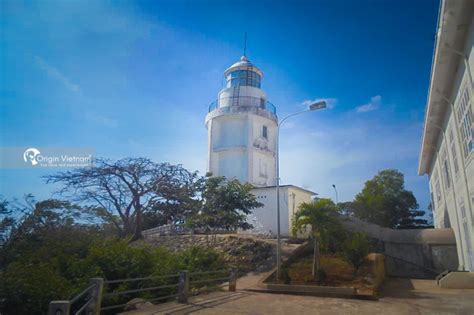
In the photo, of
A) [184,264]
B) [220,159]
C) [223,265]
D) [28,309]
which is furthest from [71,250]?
[220,159]

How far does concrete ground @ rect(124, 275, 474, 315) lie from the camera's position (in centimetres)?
800

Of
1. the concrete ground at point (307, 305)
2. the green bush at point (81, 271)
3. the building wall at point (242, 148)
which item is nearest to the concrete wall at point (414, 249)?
the concrete ground at point (307, 305)

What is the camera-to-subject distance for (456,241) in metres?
17.3

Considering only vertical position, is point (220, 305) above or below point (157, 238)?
below

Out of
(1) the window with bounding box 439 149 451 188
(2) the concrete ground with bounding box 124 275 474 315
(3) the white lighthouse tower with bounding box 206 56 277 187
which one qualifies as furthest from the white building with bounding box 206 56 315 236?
(2) the concrete ground with bounding box 124 275 474 315

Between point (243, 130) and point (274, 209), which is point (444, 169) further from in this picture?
point (243, 130)

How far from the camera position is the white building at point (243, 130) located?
28.3m

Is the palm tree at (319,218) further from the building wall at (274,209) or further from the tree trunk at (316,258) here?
the building wall at (274,209)

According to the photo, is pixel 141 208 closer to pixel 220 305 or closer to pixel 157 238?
pixel 157 238

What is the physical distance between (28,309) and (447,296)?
1301 cm

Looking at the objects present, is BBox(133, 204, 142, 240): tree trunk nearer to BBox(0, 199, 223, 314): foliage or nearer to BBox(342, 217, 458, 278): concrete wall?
BBox(0, 199, 223, 314): foliage

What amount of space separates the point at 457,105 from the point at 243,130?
18503 mm

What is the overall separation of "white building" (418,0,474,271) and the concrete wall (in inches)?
83.2

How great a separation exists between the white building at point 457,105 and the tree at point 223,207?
10.5 metres
